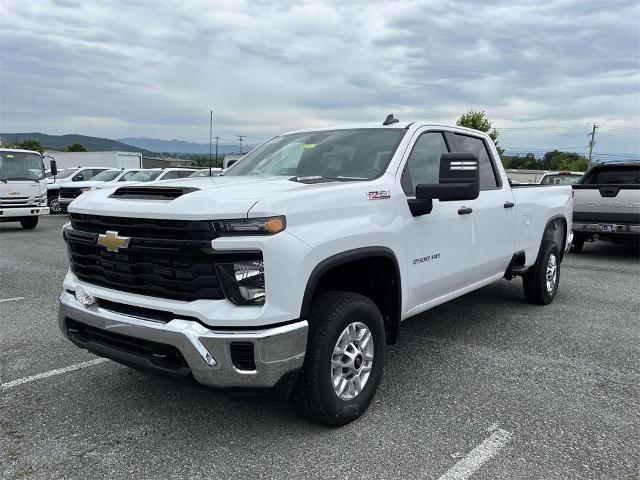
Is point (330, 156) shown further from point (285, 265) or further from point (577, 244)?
point (577, 244)

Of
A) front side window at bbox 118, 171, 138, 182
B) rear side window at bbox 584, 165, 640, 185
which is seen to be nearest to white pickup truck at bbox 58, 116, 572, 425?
rear side window at bbox 584, 165, 640, 185

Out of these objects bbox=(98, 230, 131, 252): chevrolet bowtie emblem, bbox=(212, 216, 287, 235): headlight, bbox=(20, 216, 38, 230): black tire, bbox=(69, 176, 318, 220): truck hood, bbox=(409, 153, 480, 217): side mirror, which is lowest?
bbox=(20, 216, 38, 230): black tire

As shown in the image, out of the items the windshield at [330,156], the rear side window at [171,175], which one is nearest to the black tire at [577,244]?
the windshield at [330,156]

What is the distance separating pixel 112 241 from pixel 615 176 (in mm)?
10722

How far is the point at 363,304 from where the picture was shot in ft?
11.0

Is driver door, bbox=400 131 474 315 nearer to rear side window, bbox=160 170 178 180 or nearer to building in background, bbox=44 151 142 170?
rear side window, bbox=160 170 178 180

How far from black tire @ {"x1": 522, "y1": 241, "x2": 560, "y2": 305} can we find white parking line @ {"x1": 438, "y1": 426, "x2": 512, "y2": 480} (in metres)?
3.30

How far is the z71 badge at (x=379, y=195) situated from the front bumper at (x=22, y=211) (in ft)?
42.9

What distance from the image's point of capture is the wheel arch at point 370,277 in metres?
3.22

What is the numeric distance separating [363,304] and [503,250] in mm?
2470

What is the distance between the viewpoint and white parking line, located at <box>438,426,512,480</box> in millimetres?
2859

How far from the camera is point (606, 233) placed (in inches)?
397

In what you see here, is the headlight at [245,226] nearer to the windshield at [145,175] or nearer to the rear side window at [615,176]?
the rear side window at [615,176]

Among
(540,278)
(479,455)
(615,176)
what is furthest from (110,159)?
(479,455)
